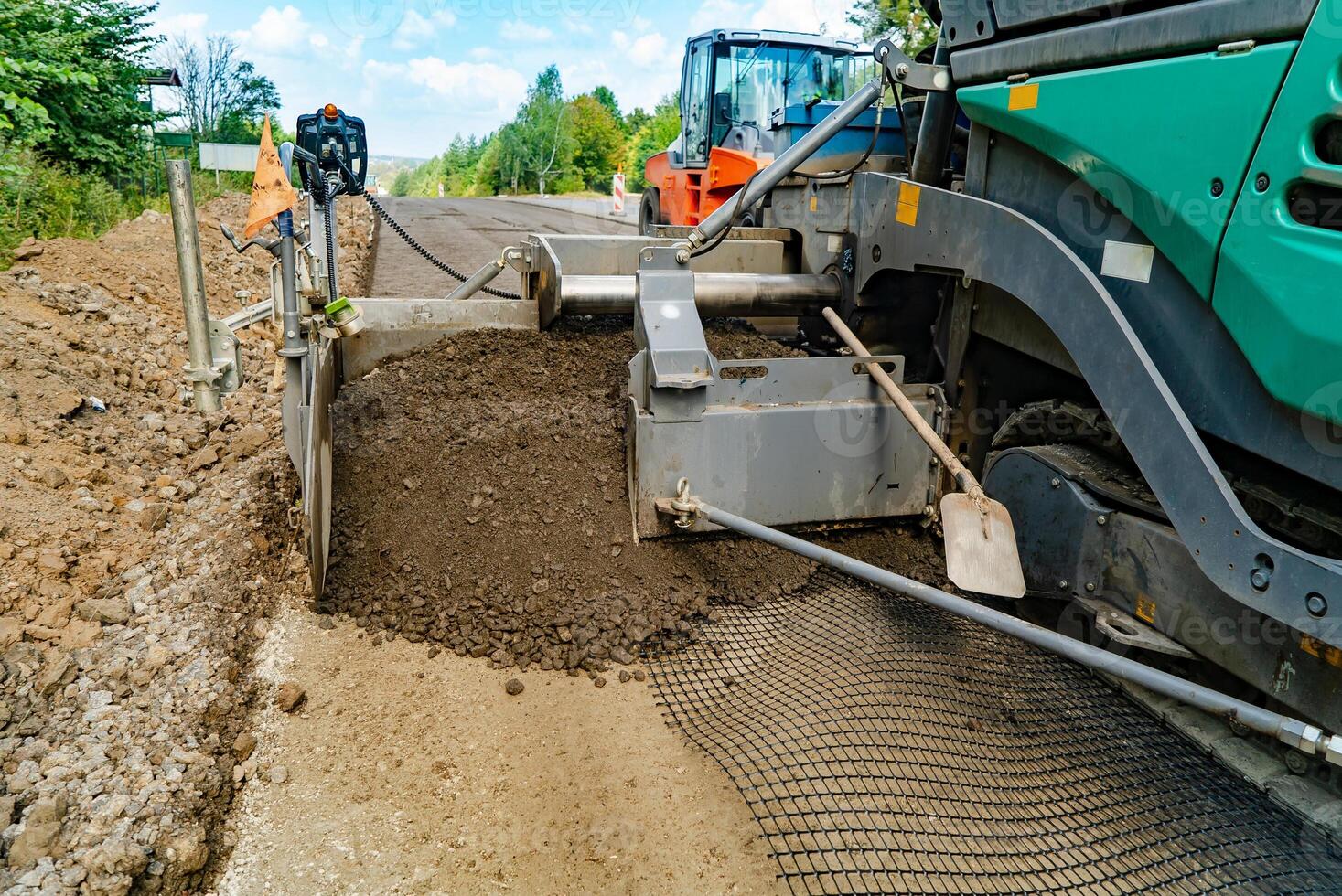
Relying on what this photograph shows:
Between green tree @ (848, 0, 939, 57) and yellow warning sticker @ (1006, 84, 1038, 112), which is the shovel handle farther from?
green tree @ (848, 0, 939, 57)

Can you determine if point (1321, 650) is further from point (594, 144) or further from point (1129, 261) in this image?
point (594, 144)

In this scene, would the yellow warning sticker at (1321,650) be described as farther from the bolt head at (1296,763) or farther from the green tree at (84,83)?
the green tree at (84,83)

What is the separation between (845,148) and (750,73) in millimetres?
4786

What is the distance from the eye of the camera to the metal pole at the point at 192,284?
3.18 metres

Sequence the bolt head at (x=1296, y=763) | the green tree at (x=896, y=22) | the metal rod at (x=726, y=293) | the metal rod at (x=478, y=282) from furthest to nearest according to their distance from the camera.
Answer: the green tree at (x=896, y=22) < the metal rod at (x=478, y=282) < the metal rod at (x=726, y=293) < the bolt head at (x=1296, y=763)

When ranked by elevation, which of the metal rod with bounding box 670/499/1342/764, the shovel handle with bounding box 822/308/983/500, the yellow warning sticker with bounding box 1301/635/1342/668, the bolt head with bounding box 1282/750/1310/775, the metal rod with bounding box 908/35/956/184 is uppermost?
the metal rod with bounding box 908/35/956/184

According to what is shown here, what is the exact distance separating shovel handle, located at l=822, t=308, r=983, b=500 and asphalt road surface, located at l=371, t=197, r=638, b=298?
6.32m

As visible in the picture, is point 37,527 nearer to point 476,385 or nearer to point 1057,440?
point 476,385

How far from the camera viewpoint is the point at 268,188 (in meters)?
3.22

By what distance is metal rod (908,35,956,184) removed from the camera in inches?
139

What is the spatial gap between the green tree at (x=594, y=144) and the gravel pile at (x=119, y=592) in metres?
53.4

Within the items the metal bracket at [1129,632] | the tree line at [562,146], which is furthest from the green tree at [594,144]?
the metal bracket at [1129,632]

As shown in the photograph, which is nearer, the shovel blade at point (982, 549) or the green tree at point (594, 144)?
the shovel blade at point (982, 549)

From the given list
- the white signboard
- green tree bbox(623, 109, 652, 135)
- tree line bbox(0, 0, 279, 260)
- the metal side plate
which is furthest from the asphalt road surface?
green tree bbox(623, 109, 652, 135)
